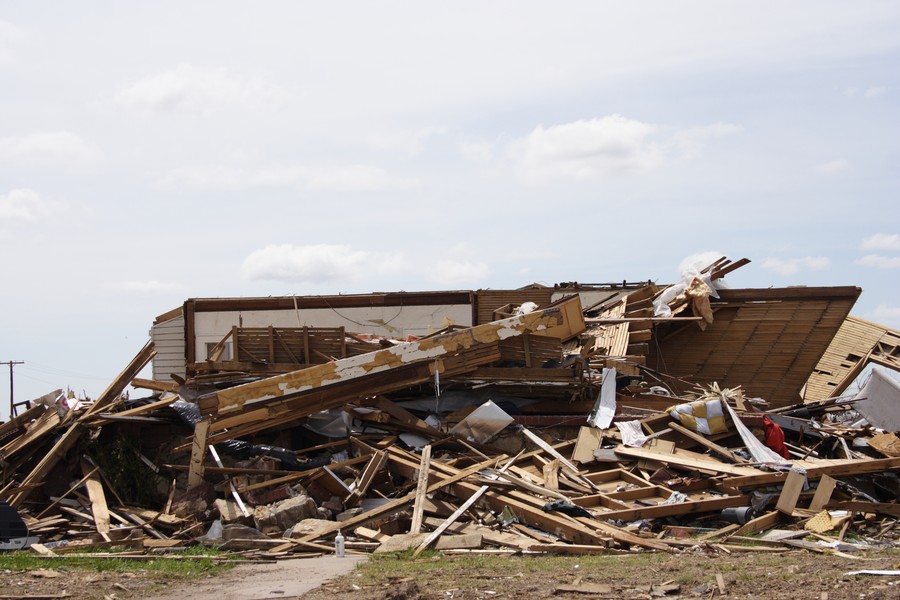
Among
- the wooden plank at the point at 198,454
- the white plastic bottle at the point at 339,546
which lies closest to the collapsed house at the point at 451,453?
the wooden plank at the point at 198,454

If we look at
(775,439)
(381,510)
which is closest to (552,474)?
(381,510)

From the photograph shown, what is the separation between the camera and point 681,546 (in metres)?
9.83

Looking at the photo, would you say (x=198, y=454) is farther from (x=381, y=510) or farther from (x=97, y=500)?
(x=381, y=510)

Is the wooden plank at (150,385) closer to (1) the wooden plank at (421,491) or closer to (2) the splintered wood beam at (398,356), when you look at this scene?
(2) the splintered wood beam at (398,356)

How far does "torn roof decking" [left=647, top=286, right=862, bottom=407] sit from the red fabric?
6.00 metres

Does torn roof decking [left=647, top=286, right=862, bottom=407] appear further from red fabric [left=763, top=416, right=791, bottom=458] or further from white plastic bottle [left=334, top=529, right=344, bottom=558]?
white plastic bottle [left=334, top=529, right=344, bottom=558]

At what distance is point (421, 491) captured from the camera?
11422 millimetres

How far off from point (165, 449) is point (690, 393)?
28.6 feet

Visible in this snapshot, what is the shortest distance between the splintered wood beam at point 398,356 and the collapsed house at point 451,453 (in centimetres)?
3

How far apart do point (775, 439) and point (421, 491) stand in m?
5.41

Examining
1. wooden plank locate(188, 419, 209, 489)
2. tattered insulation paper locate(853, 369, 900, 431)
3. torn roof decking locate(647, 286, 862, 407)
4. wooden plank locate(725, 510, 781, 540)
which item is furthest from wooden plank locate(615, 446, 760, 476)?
torn roof decking locate(647, 286, 862, 407)

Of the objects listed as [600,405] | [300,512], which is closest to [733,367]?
[600,405]

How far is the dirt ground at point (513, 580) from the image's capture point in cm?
729

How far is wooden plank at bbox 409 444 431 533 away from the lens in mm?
10727
